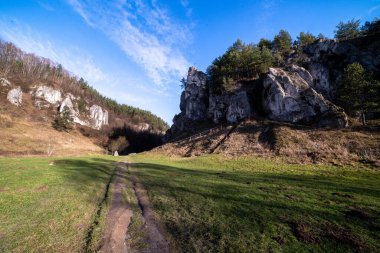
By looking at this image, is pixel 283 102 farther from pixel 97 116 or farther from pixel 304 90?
pixel 97 116

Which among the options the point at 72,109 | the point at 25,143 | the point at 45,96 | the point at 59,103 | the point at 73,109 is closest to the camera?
the point at 25,143

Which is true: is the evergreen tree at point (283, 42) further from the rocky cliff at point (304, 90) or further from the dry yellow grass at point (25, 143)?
the dry yellow grass at point (25, 143)

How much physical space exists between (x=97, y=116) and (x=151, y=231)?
17374cm

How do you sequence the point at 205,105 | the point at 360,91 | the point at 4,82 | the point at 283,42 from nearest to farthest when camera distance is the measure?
1. the point at 360,91
2. the point at 283,42
3. the point at 205,105
4. the point at 4,82

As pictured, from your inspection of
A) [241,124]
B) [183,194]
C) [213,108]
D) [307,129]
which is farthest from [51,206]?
[213,108]

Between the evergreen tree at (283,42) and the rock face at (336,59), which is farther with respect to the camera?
the evergreen tree at (283,42)

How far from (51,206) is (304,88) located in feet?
231

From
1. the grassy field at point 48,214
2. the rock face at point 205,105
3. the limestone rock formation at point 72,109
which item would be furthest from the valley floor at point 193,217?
the limestone rock formation at point 72,109

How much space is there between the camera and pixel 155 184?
20828 millimetres

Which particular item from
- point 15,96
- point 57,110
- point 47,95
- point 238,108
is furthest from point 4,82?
point 238,108

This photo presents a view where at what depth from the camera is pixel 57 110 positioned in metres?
144

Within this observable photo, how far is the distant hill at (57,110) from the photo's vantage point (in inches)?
3920

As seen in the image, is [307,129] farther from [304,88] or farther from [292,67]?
[292,67]

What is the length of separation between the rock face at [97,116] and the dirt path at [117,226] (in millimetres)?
162023
